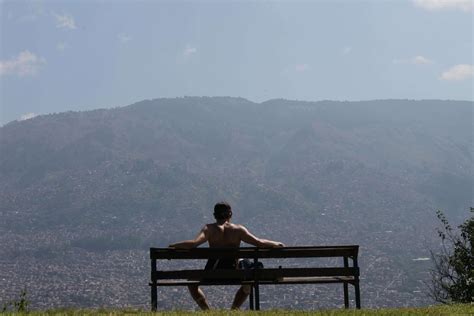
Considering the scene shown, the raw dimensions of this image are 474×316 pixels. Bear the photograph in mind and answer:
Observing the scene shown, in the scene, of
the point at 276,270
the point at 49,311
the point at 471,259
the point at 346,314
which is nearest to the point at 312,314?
the point at 346,314

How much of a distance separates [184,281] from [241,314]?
207 centimetres

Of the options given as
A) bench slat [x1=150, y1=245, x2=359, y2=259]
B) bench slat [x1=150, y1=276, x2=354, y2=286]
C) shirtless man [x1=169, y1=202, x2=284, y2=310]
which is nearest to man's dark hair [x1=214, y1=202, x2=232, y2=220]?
shirtless man [x1=169, y1=202, x2=284, y2=310]

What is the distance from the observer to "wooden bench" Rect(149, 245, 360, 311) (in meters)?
10.7

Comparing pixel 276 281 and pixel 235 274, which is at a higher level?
pixel 235 274

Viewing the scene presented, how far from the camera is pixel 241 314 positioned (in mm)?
8922

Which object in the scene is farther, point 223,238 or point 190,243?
point 223,238

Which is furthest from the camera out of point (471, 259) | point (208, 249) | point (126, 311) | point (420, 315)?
point (471, 259)

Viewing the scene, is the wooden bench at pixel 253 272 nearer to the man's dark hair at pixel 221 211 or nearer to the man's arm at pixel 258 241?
the man's arm at pixel 258 241

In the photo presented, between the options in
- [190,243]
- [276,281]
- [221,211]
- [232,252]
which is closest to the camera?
[190,243]

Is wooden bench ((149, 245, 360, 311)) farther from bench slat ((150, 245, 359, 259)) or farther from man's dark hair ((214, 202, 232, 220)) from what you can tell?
man's dark hair ((214, 202, 232, 220))

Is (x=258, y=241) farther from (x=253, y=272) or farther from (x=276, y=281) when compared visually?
(x=276, y=281)

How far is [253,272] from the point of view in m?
10.8

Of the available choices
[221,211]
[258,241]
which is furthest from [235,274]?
[221,211]

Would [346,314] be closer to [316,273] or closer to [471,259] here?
[316,273]
